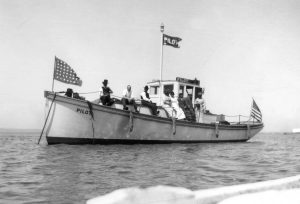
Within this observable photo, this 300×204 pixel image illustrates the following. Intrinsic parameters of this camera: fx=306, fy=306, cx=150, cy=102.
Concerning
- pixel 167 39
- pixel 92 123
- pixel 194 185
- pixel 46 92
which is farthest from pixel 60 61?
A: pixel 194 185

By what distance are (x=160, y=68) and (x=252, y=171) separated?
11.8m

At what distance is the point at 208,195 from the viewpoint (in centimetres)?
184

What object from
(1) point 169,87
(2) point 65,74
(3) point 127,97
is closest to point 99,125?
(3) point 127,97

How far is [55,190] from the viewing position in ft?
15.5

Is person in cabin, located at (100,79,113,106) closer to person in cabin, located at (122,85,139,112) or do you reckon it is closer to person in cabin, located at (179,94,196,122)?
person in cabin, located at (122,85,139,112)

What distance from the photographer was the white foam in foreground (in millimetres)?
1544

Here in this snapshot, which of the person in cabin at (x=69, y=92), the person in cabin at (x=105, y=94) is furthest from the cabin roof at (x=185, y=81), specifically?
the person in cabin at (x=69, y=92)

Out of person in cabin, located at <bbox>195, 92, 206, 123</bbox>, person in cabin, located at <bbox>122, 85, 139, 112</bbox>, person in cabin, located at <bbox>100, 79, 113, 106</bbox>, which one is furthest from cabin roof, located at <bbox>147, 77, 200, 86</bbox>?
person in cabin, located at <bbox>100, 79, 113, 106</bbox>

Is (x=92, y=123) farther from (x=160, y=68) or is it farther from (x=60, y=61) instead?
(x=160, y=68)

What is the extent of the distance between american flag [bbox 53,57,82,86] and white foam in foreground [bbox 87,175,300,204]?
11.0m

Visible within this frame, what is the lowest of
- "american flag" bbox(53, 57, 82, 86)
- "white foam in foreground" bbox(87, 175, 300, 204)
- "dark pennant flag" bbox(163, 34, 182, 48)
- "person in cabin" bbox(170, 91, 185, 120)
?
"white foam in foreground" bbox(87, 175, 300, 204)

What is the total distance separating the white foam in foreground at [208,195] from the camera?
5.07 ft

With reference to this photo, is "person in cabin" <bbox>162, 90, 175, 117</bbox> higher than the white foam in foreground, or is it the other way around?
"person in cabin" <bbox>162, 90, 175, 117</bbox>

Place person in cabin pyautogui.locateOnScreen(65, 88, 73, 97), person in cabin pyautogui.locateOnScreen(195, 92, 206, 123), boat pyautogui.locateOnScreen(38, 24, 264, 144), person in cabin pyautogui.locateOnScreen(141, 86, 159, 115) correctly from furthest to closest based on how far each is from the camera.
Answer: person in cabin pyautogui.locateOnScreen(195, 92, 206, 123)
person in cabin pyautogui.locateOnScreen(141, 86, 159, 115)
person in cabin pyautogui.locateOnScreen(65, 88, 73, 97)
boat pyautogui.locateOnScreen(38, 24, 264, 144)
